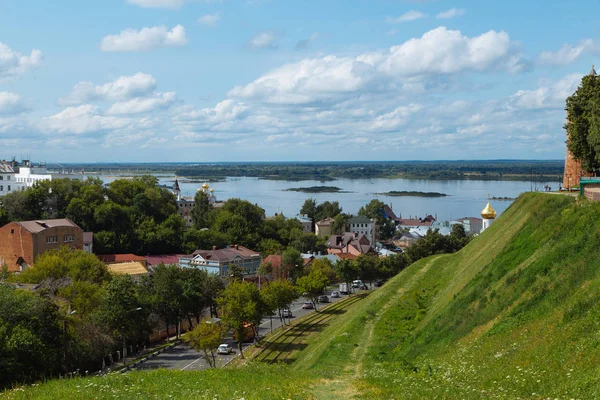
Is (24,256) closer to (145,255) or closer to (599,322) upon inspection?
(145,255)

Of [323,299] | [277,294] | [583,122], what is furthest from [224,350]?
[583,122]

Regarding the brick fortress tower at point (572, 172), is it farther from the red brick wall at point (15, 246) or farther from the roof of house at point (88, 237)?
the roof of house at point (88, 237)

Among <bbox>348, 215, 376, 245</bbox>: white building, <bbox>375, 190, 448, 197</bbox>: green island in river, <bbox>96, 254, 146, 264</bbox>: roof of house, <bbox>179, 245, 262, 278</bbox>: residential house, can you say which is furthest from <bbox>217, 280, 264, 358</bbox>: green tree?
<bbox>375, 190, 448, 197</bbox>: green island in river

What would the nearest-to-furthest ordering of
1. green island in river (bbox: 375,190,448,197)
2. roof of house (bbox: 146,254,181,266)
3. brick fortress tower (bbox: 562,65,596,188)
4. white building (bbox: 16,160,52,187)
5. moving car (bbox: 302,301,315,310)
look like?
brick fortress tower (bbox: 562,65,596,188), moving car (bbox: 302,301,315,310), roof of house (bbox: 146,254,181,266), white building (bbox: 16,160,52,187), green island in river (bbox: 375,190,448,197)

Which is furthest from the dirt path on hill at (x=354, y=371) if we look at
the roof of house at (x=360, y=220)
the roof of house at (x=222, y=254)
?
the roof of house at (x=360, y=220)

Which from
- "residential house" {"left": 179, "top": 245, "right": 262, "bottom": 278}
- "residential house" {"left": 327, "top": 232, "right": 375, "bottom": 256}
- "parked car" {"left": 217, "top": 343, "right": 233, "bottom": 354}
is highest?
"residential house" {"left": 179, "top": 245, "right": 262, "bottom": 278}

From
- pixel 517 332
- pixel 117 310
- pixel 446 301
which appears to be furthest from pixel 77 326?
pixel 517 332

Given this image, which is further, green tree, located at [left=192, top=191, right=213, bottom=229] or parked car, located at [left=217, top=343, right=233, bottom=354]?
green tree, located at [left=192, top=191, right=213, bottom=229]

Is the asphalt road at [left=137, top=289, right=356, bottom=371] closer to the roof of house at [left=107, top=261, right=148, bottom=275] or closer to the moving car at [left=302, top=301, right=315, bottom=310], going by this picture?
the moving car at [left=302, top=301, right=315, bottom=310]
